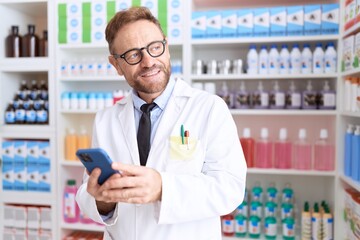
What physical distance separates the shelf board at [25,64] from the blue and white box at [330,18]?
196 cm

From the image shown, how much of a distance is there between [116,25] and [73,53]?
177 cm

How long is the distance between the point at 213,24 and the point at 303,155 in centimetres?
109

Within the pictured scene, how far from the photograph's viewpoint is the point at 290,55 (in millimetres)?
2451

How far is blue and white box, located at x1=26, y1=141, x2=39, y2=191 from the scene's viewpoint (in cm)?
280

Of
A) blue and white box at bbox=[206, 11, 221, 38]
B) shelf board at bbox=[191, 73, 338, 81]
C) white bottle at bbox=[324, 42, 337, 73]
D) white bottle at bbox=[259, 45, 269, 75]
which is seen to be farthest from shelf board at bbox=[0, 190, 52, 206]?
white bottle at bbox=[324, 42, 337, 73]

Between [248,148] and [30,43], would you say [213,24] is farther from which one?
[30,43]

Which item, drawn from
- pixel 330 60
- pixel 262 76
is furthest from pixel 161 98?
pixel 330 60

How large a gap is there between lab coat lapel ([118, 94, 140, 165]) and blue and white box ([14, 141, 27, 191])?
5.55 feet

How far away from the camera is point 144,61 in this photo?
1.26 meters

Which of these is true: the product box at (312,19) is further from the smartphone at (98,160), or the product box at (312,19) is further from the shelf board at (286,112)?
the smartphone at (98,160)

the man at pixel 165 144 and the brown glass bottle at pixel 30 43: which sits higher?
the brown glass bottle at pixel 30 43

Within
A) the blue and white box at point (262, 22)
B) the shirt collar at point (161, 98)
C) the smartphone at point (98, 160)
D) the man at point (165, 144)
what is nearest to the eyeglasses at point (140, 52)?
the man at point (165, 144)

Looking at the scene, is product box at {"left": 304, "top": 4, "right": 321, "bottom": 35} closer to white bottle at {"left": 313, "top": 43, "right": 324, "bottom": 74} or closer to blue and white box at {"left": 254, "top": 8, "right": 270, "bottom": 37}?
white bottle at {"left": 313, "top": 43, "right": 324, "bottom": 74}

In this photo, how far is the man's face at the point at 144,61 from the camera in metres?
1.27
